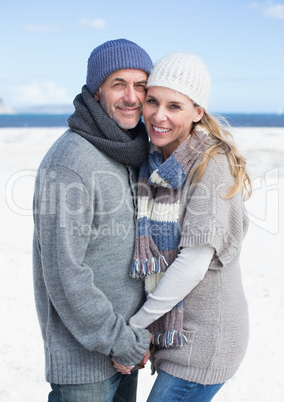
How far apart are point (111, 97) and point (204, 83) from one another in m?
0.42

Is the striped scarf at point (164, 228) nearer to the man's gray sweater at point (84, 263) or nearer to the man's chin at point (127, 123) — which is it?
the man's gray sweater at point (84, 263)

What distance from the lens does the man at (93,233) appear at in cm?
161

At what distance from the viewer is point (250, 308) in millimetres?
3832

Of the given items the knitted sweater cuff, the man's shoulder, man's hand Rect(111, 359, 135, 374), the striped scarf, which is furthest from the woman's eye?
man's hand Rect(111, 359, 135, 374)

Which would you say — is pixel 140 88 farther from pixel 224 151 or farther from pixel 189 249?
pixel 189 249

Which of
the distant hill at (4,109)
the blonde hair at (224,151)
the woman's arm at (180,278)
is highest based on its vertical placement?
A: the blonde hair at (224,151)

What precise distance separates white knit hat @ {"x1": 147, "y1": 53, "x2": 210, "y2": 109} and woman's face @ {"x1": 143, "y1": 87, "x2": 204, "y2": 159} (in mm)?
28

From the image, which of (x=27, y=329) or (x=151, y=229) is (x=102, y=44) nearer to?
(x=151, y=229)

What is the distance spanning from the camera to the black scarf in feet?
5.71

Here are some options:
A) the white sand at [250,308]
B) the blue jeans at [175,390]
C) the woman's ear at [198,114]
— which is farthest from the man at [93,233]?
the white sand at [250,308]

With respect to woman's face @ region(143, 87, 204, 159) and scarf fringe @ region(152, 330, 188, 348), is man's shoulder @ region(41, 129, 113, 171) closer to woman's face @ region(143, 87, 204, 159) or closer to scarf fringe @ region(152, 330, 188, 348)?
woman's face @ region(143, 87, 204, 159)

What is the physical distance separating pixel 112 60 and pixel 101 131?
1.05ft

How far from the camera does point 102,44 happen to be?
1.93m

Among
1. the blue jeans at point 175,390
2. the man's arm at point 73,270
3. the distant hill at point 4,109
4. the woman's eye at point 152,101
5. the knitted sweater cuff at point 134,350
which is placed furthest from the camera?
the distant hill at point 4,109
